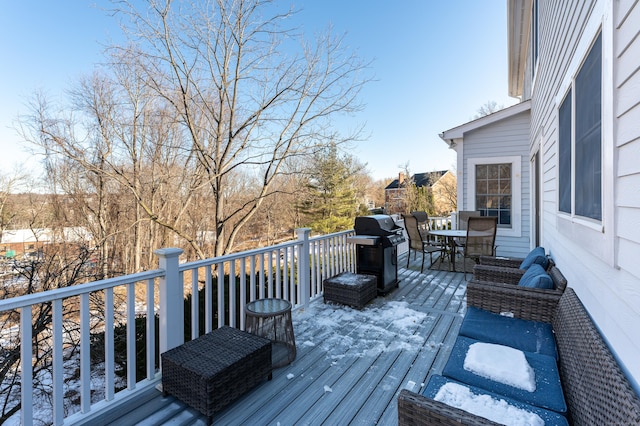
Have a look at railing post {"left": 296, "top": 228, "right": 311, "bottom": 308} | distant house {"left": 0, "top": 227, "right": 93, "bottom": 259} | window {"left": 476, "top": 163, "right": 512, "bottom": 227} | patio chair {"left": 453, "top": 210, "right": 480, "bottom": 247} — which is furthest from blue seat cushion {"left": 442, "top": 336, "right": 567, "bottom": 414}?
distant house {"left": 0, "top": 227, "right": 93, "bottom": 259}

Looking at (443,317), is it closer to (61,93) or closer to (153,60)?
(153,60)

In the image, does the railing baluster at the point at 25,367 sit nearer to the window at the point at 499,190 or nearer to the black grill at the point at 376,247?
the black grill at the point at 376,247

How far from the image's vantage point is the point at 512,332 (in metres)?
2.17

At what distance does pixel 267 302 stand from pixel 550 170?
10.8 feet

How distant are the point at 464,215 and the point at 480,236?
63.4 inches

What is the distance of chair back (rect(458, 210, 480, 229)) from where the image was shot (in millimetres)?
6664

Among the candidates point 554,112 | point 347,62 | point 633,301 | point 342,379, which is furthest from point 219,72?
point 633,301

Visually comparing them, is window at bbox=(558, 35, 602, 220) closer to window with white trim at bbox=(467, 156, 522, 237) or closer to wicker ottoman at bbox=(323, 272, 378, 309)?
wicker ottoman at bbox=(323, 272, 378, 309)

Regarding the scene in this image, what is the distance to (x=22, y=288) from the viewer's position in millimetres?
4672

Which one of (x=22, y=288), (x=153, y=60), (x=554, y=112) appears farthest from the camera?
(x=153, y=60)

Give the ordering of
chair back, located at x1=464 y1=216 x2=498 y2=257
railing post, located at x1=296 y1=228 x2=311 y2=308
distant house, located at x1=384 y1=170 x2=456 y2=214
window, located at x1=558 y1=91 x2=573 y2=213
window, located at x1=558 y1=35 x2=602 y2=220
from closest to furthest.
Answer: window, located at x1=558 y1=35 x2=602 y2=220
window, located at x1=558 y1=91 x2=573 y2=213
railing post, located at x1=296 y1=228 x2=311 y2=308
chair back, located at x1=464 y1=216 x2=498 y2=257
distant house, located at x1=384 y1=170 x2=456 y2=214

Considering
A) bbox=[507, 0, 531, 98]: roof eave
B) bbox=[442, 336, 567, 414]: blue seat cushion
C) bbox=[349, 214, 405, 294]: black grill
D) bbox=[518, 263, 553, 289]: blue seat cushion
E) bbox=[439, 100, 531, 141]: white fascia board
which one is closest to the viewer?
bbox=[442, 336, 567, 414]: blue seat cushion

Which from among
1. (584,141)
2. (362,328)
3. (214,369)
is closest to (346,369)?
(362,328)

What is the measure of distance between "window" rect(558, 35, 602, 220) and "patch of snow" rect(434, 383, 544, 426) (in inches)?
39.1
